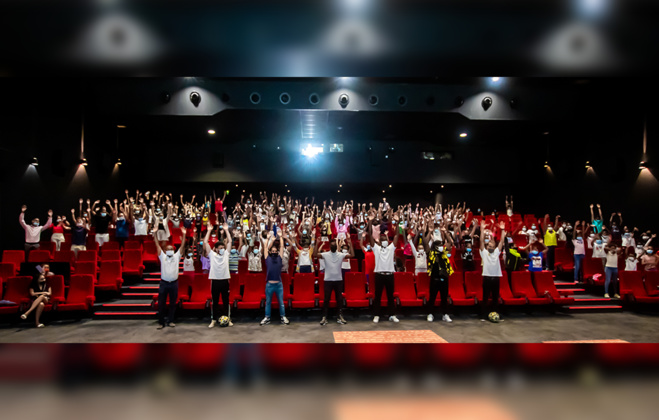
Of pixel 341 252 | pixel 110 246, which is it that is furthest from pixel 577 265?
pixel 110 246

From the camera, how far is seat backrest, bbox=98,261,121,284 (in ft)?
28.3

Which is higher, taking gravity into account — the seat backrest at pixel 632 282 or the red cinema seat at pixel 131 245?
the red cinema seat at pixel 131 245

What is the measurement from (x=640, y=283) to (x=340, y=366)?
36.3 ft

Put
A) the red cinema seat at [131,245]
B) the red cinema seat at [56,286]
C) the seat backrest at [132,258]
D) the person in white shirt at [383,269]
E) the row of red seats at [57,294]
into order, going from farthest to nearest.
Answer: the red cinema seat at [131,245], the seat backrest at [132,258], the person in white shirt at [383,269], the red cinema seat at [56,286], the row of red seats at [57,294]

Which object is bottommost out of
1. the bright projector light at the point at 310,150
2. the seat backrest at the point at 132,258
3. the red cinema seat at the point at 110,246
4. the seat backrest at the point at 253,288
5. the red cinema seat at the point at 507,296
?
the red cinema seat at the point at 507,296

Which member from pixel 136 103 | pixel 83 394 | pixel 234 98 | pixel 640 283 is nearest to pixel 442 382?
pixel 83 394

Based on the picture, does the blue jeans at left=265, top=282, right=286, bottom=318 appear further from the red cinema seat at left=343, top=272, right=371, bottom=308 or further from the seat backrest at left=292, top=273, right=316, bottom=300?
the red cinema seat at left=343, top=272, right=371, bottom=308

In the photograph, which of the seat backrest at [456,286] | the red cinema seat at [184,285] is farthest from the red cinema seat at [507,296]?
the red cinema seat at [184,285]

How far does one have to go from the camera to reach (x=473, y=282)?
8.52 metres

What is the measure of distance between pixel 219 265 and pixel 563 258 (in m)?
10.2

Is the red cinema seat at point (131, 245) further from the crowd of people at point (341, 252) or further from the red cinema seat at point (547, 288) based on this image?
the red cinema seat at point (547, 288)

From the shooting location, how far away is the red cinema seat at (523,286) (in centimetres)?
843

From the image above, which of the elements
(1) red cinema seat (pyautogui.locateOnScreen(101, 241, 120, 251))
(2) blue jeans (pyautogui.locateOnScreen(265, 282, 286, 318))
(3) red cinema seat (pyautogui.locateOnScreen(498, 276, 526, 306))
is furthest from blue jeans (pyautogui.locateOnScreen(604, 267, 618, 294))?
(1) red cinema seat (pyautogui.locateOnScreen(101, 241, 120, 251))

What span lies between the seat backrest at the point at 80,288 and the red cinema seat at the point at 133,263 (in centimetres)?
167
